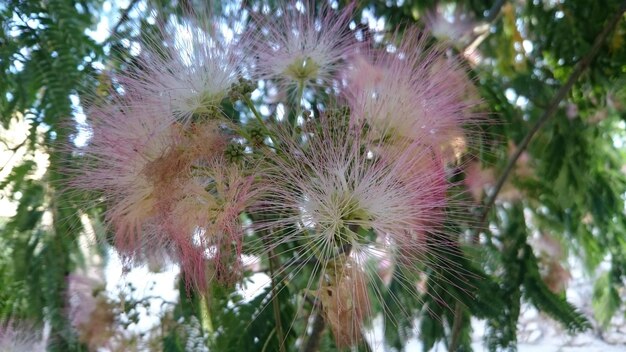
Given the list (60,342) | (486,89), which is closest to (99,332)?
(60,342)

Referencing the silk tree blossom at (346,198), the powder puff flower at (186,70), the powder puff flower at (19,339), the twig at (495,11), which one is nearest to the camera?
the silk tree blossom at (346,198)

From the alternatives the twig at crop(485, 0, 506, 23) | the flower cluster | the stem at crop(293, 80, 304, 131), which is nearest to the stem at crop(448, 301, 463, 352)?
the flower cluster

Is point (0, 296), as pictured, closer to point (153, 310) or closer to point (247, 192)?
point (153, 310)

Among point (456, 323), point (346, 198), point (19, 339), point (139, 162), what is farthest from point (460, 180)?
point (19, 339)

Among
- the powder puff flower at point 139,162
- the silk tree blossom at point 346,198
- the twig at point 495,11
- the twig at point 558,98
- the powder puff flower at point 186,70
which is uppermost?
the twig at point 495,11

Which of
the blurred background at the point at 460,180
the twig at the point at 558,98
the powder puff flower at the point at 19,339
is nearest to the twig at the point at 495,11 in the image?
the blurred background at the point at 460,180

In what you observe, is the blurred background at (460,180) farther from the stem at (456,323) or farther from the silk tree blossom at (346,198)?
the silk tree blossom at (346,198)

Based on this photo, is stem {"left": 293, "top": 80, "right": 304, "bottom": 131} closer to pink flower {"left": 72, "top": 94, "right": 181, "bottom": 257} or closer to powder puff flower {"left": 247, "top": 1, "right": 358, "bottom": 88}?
powder puff flower {"left": 247, "top": 1, "right": 358, "bottom": 88}

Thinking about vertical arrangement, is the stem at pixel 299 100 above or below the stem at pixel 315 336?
above
